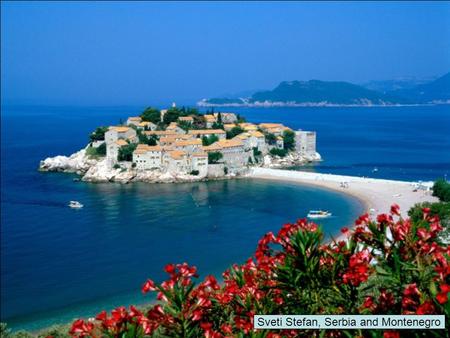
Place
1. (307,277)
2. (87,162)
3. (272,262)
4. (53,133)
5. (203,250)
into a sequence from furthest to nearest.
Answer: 1. (53,133)
2. (87,162)
3. (203,250)
4. (272,262)
5. (307,277)

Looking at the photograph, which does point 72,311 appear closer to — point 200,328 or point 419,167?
point 200,328

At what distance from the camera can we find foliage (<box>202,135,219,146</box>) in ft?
120

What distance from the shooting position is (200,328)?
279cm

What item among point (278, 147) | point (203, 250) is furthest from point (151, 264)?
point (278, 147)

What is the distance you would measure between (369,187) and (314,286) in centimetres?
2737

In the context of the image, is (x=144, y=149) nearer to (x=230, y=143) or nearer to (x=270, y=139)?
(x=230, y=143)

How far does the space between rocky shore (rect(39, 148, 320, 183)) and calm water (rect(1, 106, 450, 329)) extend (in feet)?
3.75

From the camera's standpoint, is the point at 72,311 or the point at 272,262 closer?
the point at 272,262

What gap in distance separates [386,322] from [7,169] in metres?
38.6

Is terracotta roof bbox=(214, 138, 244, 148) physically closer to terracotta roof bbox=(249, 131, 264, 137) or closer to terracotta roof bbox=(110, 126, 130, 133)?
terracotta roof bbox=(249, 131, 264, 137)

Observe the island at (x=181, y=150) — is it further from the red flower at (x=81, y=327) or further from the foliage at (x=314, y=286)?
the red flower at (x=81, y=327)

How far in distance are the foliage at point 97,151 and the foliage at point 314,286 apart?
3444cm

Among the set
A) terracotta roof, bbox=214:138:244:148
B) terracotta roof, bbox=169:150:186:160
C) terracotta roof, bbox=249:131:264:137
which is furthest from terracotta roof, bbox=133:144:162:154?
terracotta roof, bbox=249:131:264:137

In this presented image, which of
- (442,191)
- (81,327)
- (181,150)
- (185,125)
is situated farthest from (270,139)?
(81,327)
